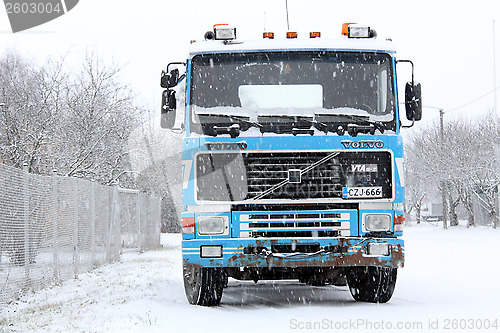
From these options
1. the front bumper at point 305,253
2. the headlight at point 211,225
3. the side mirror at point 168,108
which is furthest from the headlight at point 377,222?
the side mirror at point 168,108

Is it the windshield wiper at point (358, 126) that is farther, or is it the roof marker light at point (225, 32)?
the roof marker light at point (225, 32)

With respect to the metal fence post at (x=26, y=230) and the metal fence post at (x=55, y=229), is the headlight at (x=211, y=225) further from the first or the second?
the metal fence post at (x=55, y=229)

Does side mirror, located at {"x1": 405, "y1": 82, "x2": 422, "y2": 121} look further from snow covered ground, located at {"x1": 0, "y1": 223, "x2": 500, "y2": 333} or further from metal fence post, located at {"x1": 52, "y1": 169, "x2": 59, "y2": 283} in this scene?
metal fence post, located at {"x1": 52, "y1": 169, "x2": 59, "y2": 283}

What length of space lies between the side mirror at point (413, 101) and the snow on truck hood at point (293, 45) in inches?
21.7

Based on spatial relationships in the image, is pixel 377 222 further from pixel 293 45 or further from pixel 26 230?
pixel 26 230

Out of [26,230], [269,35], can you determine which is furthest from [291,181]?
[26,230]

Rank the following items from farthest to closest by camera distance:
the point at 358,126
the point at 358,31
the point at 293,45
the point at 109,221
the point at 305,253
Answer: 1. the point at 109,221
2. the point at 358,31
3. the point at 293,45
4. the point at 358,126
5. the point at 305,253

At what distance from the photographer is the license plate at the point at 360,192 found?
8523 mm

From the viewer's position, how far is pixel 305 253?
27.8 feet

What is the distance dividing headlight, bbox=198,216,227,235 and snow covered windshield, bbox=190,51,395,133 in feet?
3.66

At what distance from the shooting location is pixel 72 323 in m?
7.95

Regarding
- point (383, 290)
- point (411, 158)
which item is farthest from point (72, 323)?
point (411, 158)

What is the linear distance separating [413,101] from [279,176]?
2122mm

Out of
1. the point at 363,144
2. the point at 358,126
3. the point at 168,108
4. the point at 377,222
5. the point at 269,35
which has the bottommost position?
the point at 377,222
